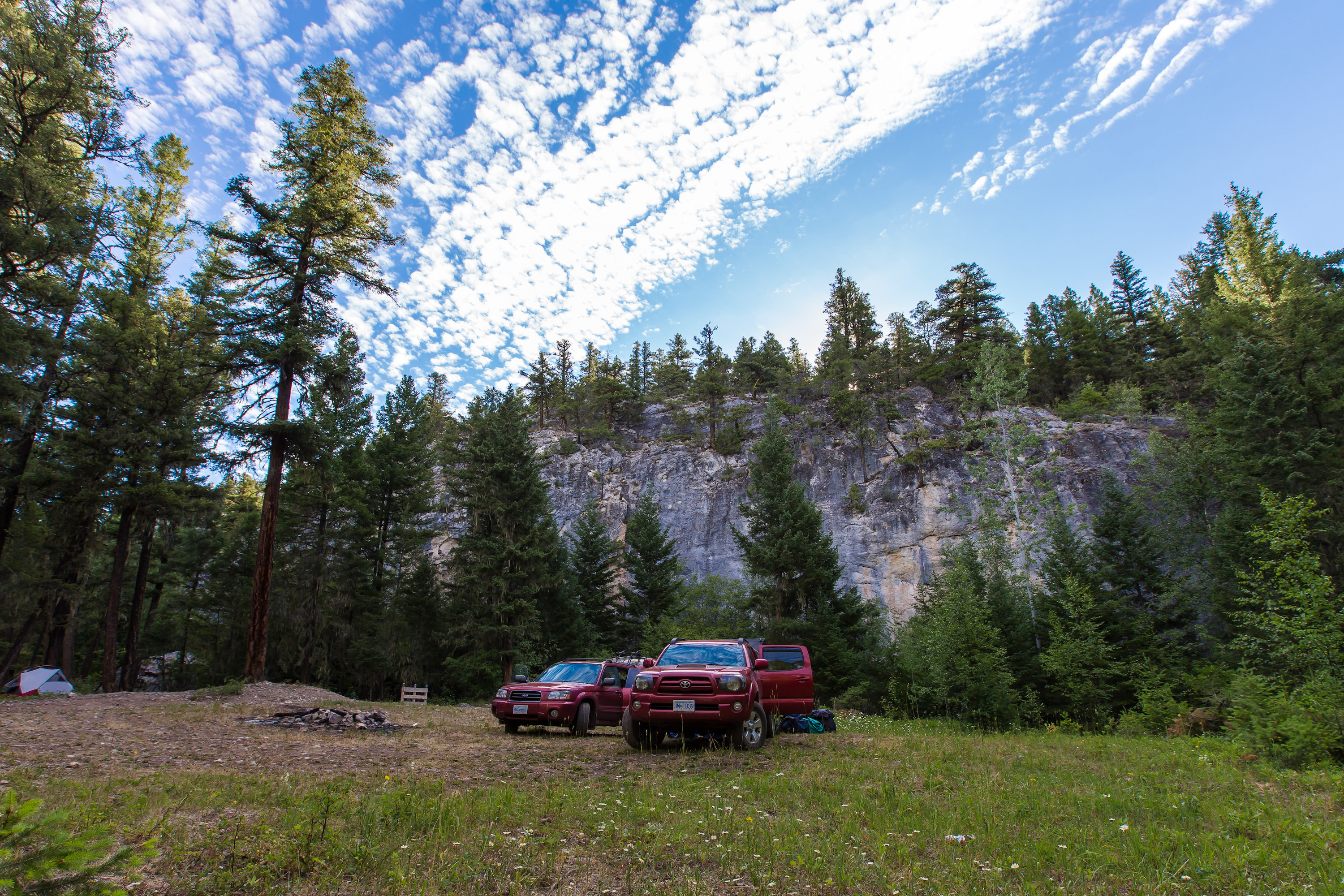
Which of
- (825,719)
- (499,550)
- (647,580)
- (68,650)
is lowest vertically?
(825,719)

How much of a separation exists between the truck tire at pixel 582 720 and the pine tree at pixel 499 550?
14.1 metres

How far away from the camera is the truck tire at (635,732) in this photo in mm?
9523

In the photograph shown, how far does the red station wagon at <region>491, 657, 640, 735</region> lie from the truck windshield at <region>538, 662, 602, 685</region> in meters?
0.01

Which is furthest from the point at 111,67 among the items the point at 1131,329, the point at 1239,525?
the point at 1131,329

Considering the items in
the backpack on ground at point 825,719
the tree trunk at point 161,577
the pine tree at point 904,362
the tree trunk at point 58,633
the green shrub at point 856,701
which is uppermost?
the pine tree at point 904,362

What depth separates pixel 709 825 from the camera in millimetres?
5000

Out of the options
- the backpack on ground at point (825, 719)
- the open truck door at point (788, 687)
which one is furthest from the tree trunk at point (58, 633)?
the backpack on ground at point (825, 719)

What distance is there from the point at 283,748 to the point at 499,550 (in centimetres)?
1815

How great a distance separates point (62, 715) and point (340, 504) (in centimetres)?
1728

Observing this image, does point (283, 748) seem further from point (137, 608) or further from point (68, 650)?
point (68, 650)

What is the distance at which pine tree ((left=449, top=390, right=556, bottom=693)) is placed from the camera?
26219 mm

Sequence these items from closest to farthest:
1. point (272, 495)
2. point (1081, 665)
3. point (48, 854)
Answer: point (48, 854)
point (1081, 665)
point (272, 495)

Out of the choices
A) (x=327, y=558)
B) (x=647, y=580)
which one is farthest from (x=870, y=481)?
(x=327, y=558)

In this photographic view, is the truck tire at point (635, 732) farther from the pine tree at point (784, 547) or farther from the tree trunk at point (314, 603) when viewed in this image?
the tree trunk at point (314, 603)
